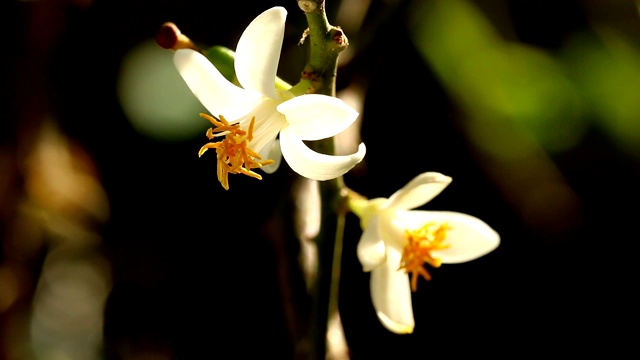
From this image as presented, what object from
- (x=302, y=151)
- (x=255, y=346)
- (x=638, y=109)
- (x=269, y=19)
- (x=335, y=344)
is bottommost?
(x=255, y=346)

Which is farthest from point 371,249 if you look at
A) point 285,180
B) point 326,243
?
point 285,180

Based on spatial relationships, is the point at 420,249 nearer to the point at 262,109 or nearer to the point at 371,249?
the point at 371,249

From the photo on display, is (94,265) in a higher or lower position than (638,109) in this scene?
lower

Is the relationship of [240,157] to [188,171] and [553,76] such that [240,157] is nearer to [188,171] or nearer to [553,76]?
[188,171]

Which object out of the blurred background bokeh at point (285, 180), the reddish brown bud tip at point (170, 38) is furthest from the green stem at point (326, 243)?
the blurred background bokeh at point (285, 180)

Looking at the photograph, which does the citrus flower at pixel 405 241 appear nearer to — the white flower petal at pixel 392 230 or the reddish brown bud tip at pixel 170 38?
the white flower petal at pixel 392 230

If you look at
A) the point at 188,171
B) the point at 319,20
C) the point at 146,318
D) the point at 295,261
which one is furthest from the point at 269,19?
the point at 146,318
